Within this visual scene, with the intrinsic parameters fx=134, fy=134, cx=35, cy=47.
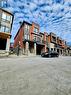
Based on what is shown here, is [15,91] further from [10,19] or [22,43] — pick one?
[22,43]

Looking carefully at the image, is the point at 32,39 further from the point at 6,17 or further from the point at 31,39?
the point at 6,17

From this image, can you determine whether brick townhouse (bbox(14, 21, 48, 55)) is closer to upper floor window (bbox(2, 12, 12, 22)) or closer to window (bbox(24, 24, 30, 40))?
window (bbox(24, 24, 30, 40))

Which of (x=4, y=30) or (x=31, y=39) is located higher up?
(x=4, y=30)

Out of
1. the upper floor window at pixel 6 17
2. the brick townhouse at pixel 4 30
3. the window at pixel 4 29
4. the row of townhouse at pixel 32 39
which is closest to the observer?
the brick townhouse at pixel 4 30

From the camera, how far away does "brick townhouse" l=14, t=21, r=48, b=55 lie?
4088 cm

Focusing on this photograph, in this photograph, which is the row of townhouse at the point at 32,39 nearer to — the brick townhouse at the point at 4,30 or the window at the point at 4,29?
the brick townhouse at the point at 4,30

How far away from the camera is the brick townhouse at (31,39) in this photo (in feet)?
134

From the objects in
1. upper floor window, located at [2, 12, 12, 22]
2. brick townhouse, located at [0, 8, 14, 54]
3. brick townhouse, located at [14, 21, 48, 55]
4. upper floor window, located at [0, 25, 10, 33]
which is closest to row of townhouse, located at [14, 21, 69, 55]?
brick townhouse, located at [14, 21, 48, 55]

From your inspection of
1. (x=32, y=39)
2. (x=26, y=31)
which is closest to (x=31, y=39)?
(x=32, y=39)

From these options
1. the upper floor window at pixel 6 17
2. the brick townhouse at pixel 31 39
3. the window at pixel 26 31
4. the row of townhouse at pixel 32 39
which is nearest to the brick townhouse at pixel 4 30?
the upper floor window at pixel 6 17

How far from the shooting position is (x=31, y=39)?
143 feet

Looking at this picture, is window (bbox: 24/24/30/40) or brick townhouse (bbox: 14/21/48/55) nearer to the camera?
brick townhouse (bbox: 14/21/48/55)

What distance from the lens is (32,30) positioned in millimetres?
44938

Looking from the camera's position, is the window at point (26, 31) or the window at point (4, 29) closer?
the window at point (4, 29)
